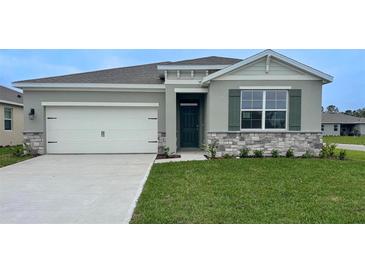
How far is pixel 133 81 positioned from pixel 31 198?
7.99 metres

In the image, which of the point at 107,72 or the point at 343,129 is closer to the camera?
the point at 107,72

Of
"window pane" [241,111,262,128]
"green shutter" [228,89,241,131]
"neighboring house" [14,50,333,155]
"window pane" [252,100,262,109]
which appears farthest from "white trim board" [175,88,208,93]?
"window pane" [252,100,262,109]

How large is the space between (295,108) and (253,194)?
635cm

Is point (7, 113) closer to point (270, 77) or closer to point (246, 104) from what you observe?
point (246, 104)

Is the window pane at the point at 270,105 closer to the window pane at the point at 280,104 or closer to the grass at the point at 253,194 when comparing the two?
the window pane at the point at 280,104

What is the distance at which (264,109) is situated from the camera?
1030cm

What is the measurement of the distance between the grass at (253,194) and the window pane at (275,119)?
101 inches

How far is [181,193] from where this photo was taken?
5238 mm

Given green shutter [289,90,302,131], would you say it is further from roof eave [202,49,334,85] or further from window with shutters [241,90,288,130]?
roof eave [202,49,334,85]

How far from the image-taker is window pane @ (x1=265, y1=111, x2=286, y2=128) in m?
10.3

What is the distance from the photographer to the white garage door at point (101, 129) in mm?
11656
